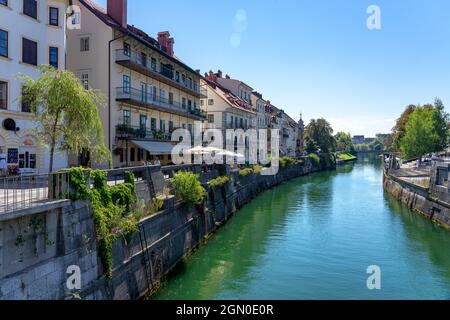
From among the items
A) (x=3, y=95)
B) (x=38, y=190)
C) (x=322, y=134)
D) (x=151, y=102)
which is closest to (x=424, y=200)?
(x=151, y=102)

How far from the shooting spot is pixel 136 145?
30656 mm

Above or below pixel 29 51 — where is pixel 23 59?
below

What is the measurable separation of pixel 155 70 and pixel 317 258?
22.8 m

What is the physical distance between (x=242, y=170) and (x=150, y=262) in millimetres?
22390

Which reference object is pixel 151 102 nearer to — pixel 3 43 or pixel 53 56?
pixel 53 56

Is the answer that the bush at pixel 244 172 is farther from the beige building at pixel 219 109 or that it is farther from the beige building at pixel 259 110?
the beige building at pixel 259 110

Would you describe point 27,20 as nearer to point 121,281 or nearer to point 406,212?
point 121,281

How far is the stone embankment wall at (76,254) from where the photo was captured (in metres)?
8.74

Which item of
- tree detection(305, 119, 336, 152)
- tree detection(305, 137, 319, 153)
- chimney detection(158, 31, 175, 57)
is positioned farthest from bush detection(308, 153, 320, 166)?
chimney detection(158, 31, 175, 57)

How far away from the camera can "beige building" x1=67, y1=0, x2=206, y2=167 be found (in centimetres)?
2812

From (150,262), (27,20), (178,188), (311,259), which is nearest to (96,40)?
(27,20)

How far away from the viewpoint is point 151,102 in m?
32.5

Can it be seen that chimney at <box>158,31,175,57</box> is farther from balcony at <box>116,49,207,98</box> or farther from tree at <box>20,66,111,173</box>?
tree at <box>20,66,111,173</box>

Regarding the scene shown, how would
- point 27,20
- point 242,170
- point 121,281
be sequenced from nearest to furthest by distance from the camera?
point 121,281 → point 27,20 → point 242,170
